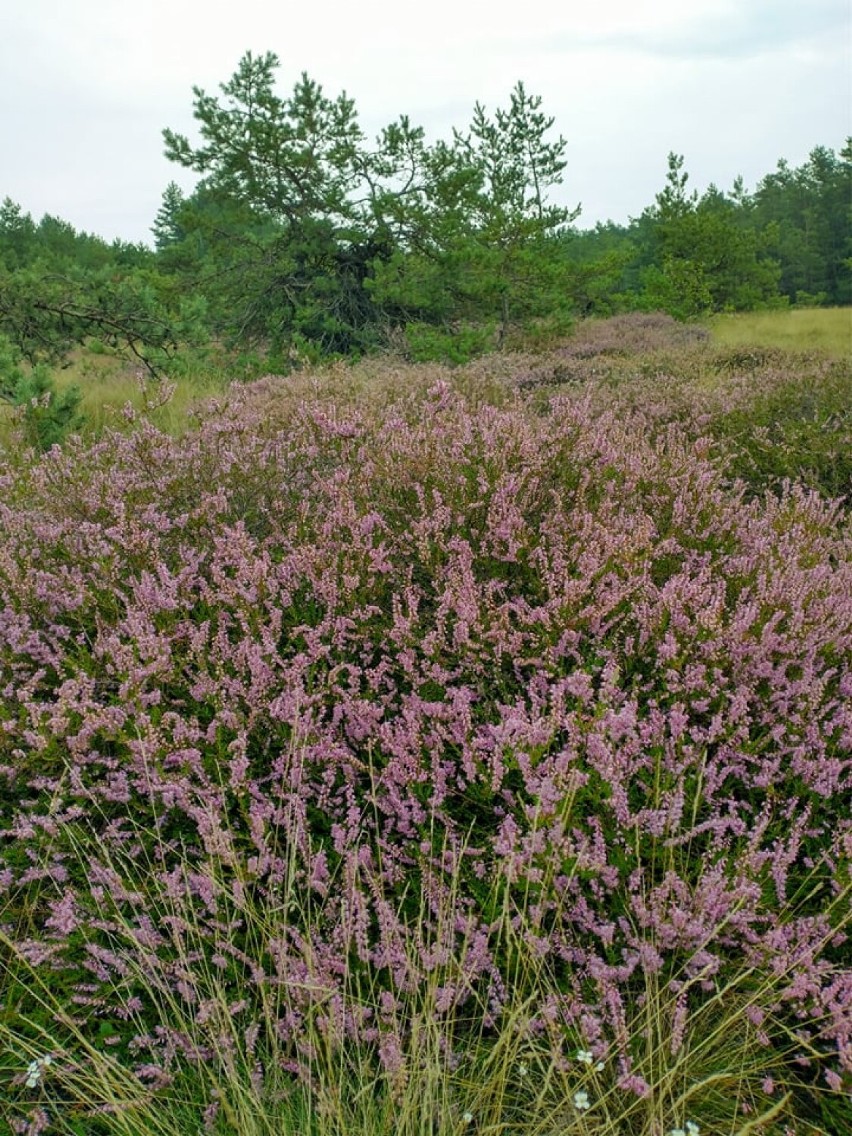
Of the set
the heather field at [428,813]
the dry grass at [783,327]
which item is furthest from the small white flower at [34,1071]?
the dry grass at [783,327]

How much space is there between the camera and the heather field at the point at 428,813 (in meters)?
1.67

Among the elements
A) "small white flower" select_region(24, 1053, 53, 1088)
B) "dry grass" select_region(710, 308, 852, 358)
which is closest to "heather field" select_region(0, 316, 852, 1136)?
"small white flower" select_region(24, 1053, 53, 1088)

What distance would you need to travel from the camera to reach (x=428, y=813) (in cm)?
210

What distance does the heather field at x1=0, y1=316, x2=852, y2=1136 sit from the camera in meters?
1.67

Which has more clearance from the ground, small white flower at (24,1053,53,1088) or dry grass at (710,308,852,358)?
dry grass at (710,308,852,358)

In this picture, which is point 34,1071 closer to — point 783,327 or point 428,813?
point 428,813

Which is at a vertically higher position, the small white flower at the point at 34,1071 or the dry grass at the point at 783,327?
the dry grass at the point at 783,327

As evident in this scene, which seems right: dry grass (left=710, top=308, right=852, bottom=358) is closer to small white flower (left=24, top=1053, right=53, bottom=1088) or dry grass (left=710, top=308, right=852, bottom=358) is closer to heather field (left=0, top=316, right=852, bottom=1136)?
heather field (left=0, top=316, right=852, bottom=1136)

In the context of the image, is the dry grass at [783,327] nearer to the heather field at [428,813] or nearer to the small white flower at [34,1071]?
the heather field at [428,813]

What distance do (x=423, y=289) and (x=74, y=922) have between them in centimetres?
1164

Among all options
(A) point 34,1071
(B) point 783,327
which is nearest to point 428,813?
(A) point 34,1071

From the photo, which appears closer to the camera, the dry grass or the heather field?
the heather field

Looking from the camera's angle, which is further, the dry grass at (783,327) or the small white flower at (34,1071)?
the dry grass at (783,327)

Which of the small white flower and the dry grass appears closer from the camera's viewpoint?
the small white flower
